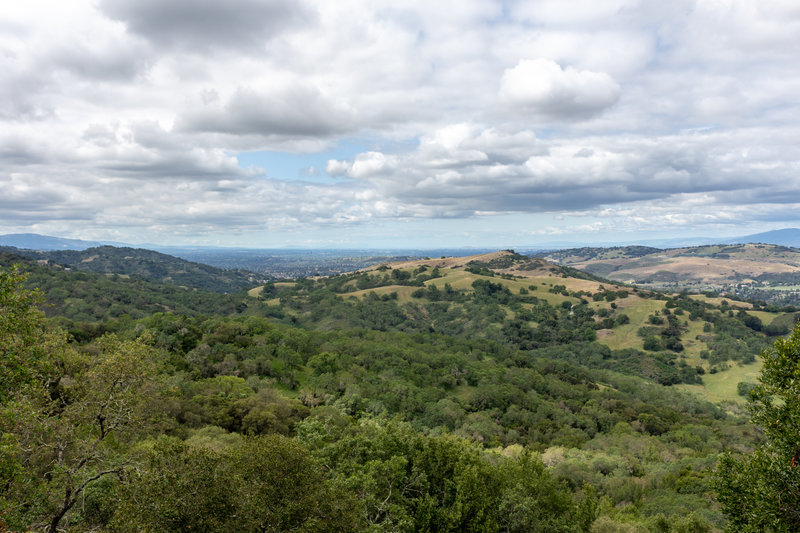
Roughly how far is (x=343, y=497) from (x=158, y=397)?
12.6 meters

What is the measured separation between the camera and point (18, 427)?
1653 cm

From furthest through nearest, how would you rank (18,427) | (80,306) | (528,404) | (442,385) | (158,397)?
(80,306), (442,385), (528,404), (158,397), (18,427)

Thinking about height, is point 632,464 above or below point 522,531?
below

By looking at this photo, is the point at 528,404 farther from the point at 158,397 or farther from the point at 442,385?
the point at 158,397

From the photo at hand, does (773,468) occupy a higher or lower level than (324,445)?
higher

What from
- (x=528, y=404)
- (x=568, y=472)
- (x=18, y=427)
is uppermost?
(x=18, y=427)

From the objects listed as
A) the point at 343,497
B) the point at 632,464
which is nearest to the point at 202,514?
the point at 343,497

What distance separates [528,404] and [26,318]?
116m

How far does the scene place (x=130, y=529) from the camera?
55.2ft

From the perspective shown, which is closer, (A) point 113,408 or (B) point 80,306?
(A) point 113,408

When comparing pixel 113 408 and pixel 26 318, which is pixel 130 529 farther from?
pixel 26 318

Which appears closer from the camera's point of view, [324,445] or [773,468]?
[773,468]

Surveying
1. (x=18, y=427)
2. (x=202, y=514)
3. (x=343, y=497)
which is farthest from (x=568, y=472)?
(x=18, y=427)

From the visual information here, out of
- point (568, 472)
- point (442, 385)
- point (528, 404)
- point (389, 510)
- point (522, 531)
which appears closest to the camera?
point (389, 510)
